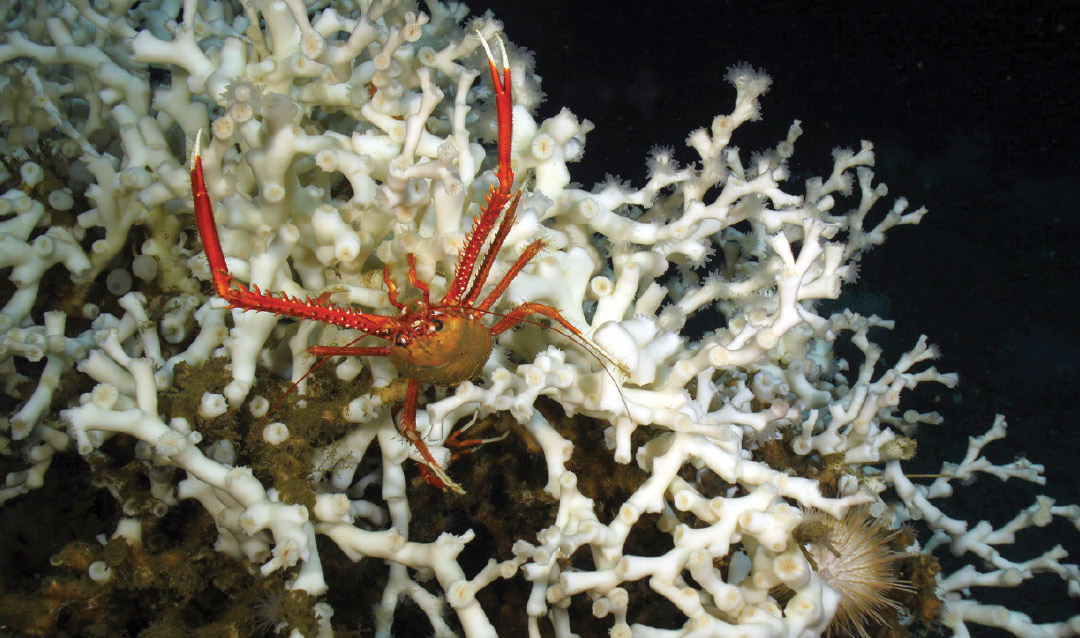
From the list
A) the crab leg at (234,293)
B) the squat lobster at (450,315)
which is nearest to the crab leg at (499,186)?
the squat lobster at (450,315)

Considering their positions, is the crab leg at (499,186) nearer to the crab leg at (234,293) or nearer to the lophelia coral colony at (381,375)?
the lophelia coral colony at (381,375)

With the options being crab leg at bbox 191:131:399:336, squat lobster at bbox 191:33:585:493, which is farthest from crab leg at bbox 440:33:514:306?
crab leg at bbox 191:131:399:336

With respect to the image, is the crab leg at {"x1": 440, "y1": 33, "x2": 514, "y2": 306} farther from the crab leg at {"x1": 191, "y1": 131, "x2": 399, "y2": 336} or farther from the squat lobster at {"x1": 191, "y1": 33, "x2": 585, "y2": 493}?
the crab leg at {"x1": 191, "y1": 131, "x2": 399, "y2": 336}

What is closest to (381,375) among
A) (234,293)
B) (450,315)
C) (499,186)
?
(450,315)

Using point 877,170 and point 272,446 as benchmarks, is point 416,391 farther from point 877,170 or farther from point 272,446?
point 877,170

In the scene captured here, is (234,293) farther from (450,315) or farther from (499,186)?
(499,186)

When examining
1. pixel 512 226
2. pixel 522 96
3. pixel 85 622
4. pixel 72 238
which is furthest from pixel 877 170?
pixel 85 622
